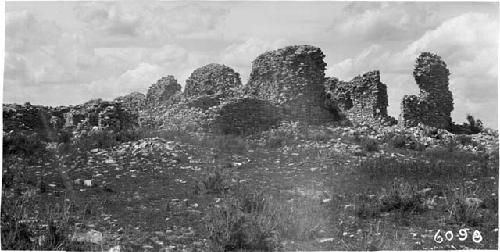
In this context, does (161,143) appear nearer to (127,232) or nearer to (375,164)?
(375,164)

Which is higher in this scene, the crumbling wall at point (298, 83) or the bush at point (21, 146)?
the crumbling wall at point (298, 83)

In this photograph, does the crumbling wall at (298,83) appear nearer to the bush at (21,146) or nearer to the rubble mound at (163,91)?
the rubble mound at (163,91)

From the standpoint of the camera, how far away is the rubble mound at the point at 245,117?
21.2 m

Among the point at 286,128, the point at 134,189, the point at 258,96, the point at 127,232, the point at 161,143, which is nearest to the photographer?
the point at 127,232

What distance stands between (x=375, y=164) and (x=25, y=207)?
8569 millimetres

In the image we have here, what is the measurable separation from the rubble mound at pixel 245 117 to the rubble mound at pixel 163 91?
285 inches

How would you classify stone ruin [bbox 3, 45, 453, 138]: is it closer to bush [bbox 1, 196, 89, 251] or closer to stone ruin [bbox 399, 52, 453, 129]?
stone ruin [bbox 399, 52, 453, 129]

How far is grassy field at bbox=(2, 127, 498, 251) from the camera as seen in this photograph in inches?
320

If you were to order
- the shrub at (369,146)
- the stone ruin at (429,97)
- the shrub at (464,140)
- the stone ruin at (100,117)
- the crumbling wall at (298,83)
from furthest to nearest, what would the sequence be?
1. the stone ruin at (429,97)
2. the crumbling wall at (298,83)
3. the stone ruin at (100,117)
4. the shrub at (464,140)
5. the shrub at (369,146)

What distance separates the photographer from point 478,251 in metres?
7.94

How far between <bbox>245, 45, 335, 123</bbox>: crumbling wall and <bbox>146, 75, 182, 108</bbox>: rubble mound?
6.83 m

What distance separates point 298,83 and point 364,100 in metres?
6.20

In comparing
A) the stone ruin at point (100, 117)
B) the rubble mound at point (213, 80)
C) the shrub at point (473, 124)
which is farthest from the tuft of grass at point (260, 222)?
the shrub at point (473, 124)

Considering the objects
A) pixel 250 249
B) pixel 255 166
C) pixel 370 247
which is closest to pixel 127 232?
pixel 250 249
